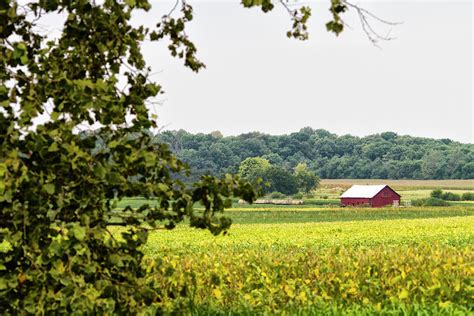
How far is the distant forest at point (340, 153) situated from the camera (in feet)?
511

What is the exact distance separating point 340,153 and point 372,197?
8361 cm

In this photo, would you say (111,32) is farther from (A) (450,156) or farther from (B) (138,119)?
(A) (450,156)

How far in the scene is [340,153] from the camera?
181 metres

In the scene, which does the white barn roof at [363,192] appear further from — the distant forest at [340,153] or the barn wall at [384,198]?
the distant forest at [340,153]

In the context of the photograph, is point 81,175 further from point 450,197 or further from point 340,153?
point 340,153

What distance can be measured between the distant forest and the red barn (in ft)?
157

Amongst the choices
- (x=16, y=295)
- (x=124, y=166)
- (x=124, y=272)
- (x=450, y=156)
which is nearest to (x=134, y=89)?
(x=124, y=166)

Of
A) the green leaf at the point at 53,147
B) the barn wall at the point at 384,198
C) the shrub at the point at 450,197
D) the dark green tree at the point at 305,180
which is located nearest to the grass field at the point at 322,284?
the green leaf at the point at 53,147

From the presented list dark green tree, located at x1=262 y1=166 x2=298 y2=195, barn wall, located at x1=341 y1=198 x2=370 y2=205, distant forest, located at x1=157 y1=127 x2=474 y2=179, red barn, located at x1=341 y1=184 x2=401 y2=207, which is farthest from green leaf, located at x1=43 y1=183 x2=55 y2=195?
distant forest, located at x1=157 y1=127 x2=474 y2=179

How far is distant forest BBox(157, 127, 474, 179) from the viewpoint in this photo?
15588 centimetres

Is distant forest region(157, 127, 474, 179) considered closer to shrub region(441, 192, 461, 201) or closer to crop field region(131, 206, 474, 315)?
shrub region(441, 192, 461, 201)

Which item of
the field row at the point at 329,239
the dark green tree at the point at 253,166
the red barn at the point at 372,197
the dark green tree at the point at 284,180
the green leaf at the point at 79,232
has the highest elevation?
the dark green tree at the point at 253,166

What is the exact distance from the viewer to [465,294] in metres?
9.44

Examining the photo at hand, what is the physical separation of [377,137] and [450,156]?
26109mm
